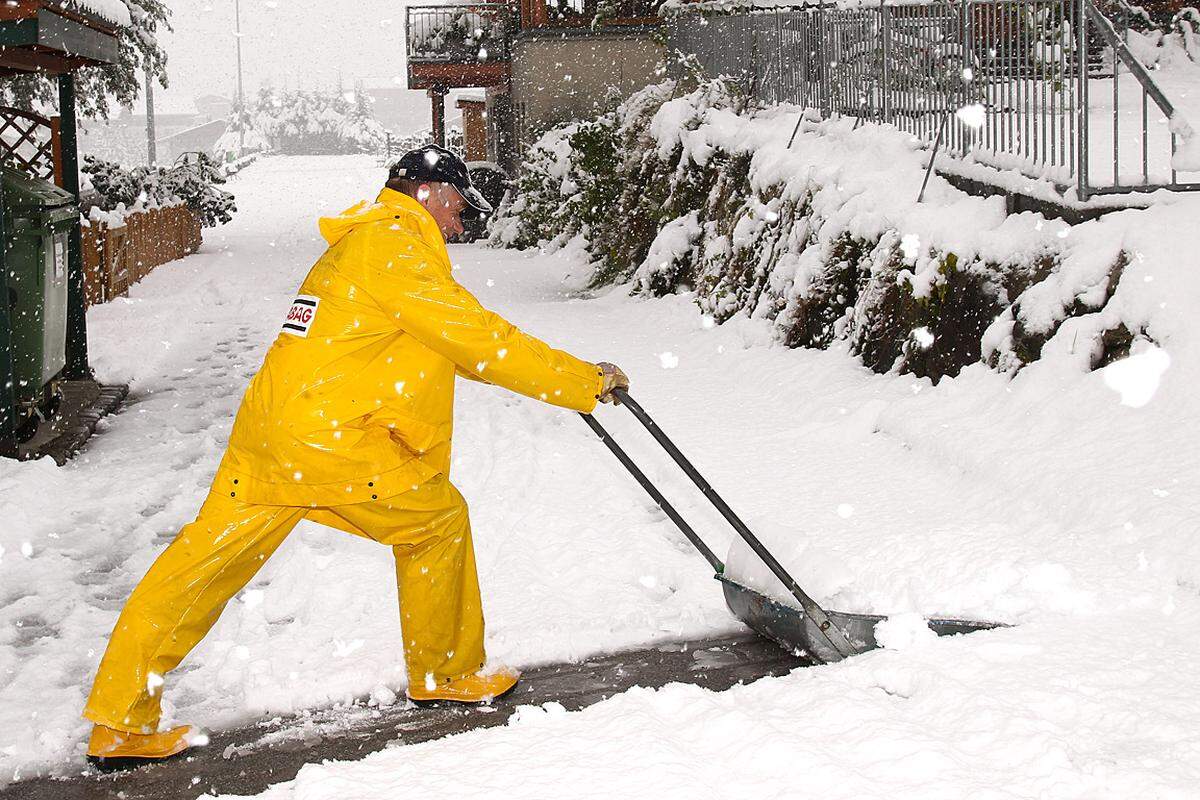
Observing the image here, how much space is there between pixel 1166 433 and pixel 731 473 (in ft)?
6.89

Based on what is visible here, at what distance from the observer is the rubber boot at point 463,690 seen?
3932 millimetres

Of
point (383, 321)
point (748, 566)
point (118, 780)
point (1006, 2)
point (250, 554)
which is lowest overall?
point (118, 780)

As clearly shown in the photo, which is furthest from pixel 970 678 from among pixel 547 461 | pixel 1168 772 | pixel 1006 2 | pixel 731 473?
pixel 1006 2

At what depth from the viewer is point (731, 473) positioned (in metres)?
6.53

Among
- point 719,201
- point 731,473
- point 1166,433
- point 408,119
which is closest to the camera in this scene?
point 1166,433

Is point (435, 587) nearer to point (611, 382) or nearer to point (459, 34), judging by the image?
point (611, 382)

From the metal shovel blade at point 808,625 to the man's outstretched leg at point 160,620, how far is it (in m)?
1.65

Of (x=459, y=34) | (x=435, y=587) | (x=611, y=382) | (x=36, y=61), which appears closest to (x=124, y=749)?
(x=435, y=587)

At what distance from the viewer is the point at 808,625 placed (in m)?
4.09

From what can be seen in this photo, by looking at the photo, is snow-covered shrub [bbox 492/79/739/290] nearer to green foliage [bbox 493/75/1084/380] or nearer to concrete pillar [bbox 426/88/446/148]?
green foliage [bbox 493/75/1084/380]

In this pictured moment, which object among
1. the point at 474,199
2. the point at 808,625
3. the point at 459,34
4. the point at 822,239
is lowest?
the point at 808,625

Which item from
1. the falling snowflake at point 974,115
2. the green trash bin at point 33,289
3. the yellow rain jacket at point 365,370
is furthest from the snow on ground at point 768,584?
the falling snowflake at point 974,115

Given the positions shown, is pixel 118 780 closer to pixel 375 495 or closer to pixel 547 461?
pixel 375 495

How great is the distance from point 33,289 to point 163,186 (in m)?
16.1
